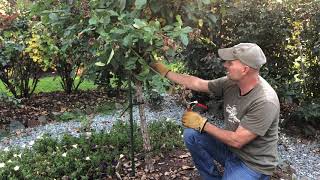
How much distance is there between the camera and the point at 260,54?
10.7ft

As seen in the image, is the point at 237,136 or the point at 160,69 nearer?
the point at 237,136

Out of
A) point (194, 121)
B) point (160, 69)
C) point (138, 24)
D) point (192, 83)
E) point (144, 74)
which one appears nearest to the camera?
point (138, 24)

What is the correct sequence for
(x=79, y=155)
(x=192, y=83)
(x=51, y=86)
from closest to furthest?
(x=192, y=83) < (x=79, y=155) < (x=51, y=86)

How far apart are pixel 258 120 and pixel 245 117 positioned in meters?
0.10

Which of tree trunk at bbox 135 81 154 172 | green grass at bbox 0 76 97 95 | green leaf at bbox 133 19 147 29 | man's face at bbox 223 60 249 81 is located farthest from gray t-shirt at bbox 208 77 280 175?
green grass at bbox 0 76 97 95

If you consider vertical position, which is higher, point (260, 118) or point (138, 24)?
point (138, 24)

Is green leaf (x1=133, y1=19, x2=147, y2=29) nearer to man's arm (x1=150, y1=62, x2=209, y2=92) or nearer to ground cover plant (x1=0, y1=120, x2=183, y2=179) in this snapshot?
man's arm (x1=150, y1=62, x2=209, y2=92)

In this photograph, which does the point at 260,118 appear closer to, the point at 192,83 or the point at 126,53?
the point at 192,83

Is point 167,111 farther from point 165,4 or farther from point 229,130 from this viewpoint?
point 165,4

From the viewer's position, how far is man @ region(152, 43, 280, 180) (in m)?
3.20

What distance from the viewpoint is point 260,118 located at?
3.17 m

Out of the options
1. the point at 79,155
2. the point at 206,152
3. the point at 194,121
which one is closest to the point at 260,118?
the point at 194,121

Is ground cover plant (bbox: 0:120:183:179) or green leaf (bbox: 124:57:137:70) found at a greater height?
green leaf (bbox: 124:57:137:70)

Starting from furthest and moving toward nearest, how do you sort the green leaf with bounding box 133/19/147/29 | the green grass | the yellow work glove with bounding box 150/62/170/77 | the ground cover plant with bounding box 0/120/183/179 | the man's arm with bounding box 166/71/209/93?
the green grass, the ground cover plant with bounding box 0/120/183/179, the man's arm with bounding box 166/71/209/93, the yellow work glove with bounding box 150/62/170/77, the green leaf with bounding box 133/19/147/29
